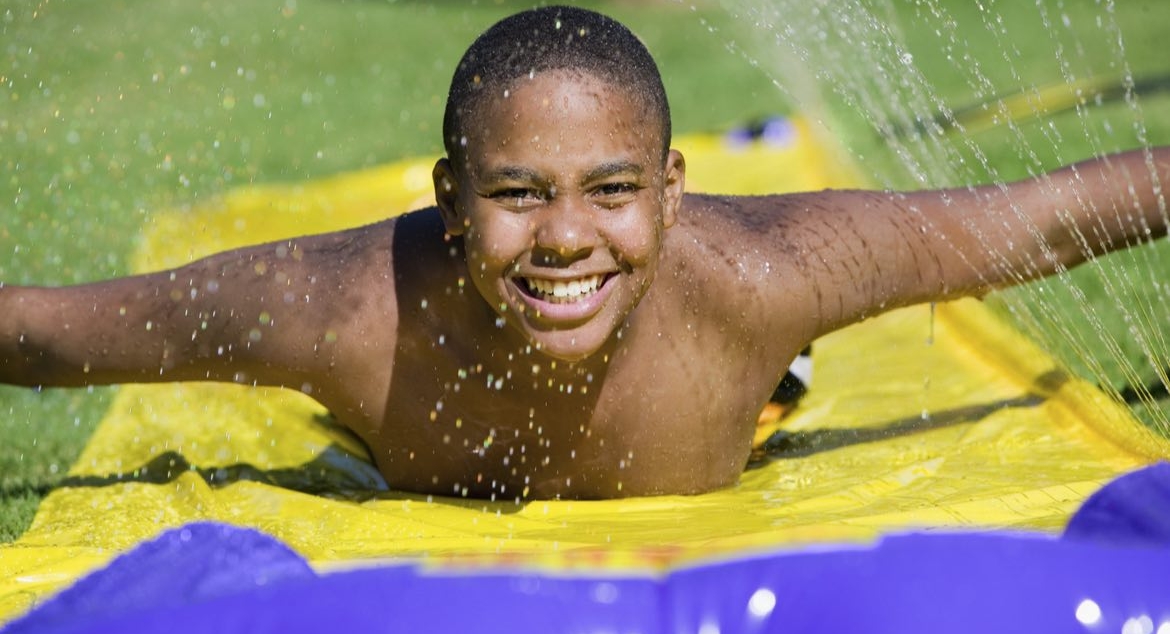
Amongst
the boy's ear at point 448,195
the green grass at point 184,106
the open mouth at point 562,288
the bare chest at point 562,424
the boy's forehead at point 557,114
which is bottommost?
the green grass at point 184,106

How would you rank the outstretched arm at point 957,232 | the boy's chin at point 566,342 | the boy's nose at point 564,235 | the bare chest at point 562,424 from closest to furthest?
1. the boy's nose at point 564,235
2. the boy's chin at point 566,342
3. the bare chest at point 562,424
4. the outstretched arm at point 957,232

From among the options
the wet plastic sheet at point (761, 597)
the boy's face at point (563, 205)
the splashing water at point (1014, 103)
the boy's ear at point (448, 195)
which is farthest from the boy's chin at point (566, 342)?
the splashing water at point (1014, 103)

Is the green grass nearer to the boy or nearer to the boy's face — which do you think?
the boy

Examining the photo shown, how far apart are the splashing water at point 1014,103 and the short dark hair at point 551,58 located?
1.16m

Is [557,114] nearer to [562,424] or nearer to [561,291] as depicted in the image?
[561,291]

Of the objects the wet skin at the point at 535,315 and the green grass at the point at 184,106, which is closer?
the wet skin at the point at 535,315

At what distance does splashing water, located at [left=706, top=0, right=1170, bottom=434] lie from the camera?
4324 mm

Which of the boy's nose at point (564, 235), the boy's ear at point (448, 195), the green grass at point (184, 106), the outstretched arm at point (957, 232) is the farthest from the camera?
the green grass at point (184, 106)

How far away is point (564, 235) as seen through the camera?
107 inches

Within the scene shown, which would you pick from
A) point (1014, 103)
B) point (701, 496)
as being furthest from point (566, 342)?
point (1014, 103)

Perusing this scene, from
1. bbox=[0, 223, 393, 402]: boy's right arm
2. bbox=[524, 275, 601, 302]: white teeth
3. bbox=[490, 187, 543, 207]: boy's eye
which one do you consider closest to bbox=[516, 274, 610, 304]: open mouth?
bbox=[524, 275, 601, 302]: white teeth

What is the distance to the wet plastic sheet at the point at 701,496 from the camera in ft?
9.53

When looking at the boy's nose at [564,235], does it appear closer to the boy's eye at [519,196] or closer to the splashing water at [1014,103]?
the boy's eye at [519,196]

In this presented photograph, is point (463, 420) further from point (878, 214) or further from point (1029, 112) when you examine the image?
point (1029, 112)
